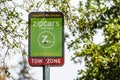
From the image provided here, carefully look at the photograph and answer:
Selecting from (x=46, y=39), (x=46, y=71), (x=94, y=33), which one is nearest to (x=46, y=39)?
(x=46, y=39)

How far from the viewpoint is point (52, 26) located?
2.46 m

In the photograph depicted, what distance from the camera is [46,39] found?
246 centimetres

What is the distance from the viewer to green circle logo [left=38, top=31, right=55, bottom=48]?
2.45 metres

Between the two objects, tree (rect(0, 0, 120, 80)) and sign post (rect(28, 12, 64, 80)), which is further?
tree (rect(0, 0, 120, 80))

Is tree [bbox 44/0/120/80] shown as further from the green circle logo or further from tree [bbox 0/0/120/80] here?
the green circle logo

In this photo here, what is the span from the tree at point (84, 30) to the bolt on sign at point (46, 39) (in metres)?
3.13

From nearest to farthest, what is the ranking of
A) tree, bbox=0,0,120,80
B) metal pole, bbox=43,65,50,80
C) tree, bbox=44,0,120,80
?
metal pole, bbox=43,65,50,80 → tree, bbox=0,0,120,80 → tree, bbox=44,0,120,80

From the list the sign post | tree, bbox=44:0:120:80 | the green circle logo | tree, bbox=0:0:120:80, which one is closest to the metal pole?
the sign post

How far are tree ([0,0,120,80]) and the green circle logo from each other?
3.14 metres

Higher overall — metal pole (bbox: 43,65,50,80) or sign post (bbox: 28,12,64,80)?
sign post (bbox: 28,12,64,80)

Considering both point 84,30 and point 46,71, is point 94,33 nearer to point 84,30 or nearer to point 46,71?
point 84,30

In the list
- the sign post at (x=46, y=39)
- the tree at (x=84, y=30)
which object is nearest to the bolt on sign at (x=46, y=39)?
the sign post at (x=46, y=39)

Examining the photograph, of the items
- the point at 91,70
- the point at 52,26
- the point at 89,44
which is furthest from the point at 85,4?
the point at 52,26

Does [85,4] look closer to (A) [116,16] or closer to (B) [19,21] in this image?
(A) [116,16]
